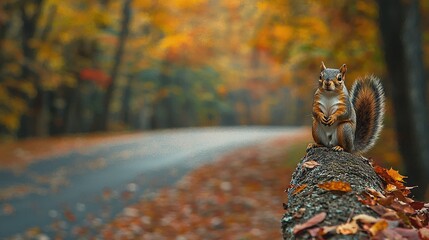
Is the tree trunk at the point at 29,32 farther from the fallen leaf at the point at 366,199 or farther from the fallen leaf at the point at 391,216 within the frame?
the fallen leaf at the point at 391,216

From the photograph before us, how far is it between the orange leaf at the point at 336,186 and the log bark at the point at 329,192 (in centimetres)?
2

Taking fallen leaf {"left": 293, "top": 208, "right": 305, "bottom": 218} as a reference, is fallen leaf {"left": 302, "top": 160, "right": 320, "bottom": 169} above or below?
above

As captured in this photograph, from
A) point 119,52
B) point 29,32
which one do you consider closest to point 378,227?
point 29,32

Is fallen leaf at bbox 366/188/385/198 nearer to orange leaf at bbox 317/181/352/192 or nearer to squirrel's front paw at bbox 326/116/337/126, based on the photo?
orange leaf at bbox 317/181/352/192

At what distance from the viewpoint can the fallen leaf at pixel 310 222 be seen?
2006mm

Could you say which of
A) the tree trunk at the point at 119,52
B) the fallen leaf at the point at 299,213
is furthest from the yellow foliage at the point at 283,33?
the fallen leaf at the point at 299,213

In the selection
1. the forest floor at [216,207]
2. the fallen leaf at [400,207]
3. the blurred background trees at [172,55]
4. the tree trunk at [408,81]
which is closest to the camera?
the fallen leaf at [400,207]

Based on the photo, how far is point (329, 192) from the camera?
7.61 feet

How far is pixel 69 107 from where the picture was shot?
30.3 meters

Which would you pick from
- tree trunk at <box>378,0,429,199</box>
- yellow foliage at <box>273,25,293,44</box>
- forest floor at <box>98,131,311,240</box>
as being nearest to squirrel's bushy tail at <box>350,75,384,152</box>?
tree trunk at <box>378,0,429,199</box>

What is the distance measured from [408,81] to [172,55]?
27675 mm

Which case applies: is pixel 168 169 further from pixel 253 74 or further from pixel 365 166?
pixel 253 74

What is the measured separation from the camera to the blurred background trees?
12.5m

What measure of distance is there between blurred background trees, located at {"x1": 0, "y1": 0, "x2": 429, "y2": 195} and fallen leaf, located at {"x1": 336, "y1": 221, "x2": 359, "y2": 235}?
14.0 feet
